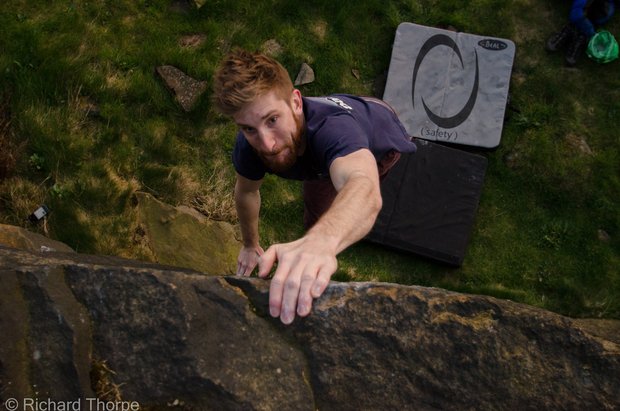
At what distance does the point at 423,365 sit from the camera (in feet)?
7.14

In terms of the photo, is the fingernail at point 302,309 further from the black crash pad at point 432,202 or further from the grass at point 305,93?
the black crash pad at point 432,202

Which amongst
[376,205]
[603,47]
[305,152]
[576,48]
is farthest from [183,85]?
[603,47]

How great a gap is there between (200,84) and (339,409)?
140 inches

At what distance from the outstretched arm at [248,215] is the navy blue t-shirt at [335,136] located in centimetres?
16

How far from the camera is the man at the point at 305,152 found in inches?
70.8

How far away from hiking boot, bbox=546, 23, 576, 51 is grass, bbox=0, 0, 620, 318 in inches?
4.0

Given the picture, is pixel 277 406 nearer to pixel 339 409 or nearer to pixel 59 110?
pixel 339 409

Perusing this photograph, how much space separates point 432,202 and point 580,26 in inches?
90.8

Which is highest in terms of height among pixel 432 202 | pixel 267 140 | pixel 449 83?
pixel 267 140

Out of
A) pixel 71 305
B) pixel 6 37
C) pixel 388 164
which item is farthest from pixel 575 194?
pixel 6 37

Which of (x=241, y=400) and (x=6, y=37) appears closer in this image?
(x=241, y=400)

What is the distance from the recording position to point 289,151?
2.64 m

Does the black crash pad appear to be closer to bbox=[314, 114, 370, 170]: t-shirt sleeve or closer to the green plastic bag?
the green plastic bag

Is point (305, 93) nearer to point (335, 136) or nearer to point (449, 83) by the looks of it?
point (449, 83)
